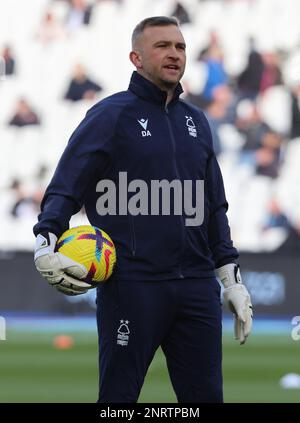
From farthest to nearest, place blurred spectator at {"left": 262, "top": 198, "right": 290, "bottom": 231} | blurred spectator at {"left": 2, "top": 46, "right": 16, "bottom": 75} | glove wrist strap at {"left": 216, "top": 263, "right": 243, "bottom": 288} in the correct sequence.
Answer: blurred spectator at {"left": 2, "top": 46, "right": 16, "bottom": 75}
blurred spectator at {"left": 262, "top": 198, "right": 290, "bottom": 231}
glove wrist strap at {"left": 216, "top": 263, "right": 243, "bottom": 288}

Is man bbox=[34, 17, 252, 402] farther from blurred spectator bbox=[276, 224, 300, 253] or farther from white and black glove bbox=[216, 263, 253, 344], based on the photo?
blurred spectator bbox=[276, 224, 300, 253]

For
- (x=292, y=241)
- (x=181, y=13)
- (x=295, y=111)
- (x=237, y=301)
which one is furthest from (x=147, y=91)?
(x=181, y=13)

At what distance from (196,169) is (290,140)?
1346 centimetres

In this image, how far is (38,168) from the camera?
18.7 m

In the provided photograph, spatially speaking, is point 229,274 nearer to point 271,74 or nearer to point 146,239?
point 146,239

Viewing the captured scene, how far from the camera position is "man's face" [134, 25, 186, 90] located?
505 cm

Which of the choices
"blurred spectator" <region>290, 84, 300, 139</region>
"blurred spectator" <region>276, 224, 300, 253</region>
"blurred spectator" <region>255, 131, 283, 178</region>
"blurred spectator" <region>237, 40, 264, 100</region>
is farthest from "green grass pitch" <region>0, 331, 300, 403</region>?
"blurred spectator" <region>237, 40, 264, 100</region>

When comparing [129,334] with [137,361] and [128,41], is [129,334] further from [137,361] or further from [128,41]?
[128,41]

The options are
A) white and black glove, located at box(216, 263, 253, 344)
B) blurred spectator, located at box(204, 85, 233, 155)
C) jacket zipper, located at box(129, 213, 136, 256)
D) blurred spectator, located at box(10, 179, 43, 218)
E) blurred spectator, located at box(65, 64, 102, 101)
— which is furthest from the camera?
blurred spectator, located at box(65, 64, 102, 101)

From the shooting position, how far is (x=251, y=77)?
18797mm

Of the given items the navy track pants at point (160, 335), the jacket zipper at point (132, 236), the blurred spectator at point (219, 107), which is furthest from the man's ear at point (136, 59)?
the blurred spectator at point (219, 107)

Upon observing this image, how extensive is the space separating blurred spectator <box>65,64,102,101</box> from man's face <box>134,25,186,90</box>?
1380cm

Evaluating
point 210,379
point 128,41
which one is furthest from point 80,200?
point 128,41

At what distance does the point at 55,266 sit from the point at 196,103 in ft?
46.1
